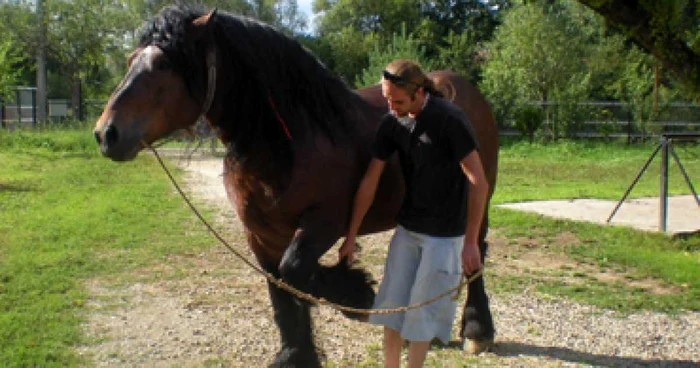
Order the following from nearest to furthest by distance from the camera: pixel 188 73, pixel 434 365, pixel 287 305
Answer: pixel 188 73 < pixel 287 305 < pixel 434 365

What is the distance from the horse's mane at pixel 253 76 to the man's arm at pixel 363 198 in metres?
0.27

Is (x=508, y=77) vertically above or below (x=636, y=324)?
above

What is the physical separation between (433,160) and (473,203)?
273 millimetres

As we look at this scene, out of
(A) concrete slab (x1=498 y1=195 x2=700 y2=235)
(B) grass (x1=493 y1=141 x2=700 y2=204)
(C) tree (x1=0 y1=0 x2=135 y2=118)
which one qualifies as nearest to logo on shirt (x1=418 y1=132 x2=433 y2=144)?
(A) concrete slab (x1=498 y1=195 x2=700 y2=235)

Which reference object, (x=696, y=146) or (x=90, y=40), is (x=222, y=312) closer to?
(x=696, y=146)

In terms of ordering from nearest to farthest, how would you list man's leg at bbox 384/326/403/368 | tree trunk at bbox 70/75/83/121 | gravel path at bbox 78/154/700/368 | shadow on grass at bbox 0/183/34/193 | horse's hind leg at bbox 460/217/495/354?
man's leg at bbox 384/326/403/368
gravel path at bbox 78/154/700/368
horse's hind leg at bbox 460/217/495/354
shadow on grass at bbox 0/183/34/193
tree trunk at bbox 70/75/83/121

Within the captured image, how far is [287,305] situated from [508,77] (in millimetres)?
20494

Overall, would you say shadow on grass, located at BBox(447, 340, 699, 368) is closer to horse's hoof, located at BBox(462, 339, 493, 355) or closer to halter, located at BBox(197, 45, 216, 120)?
horse's hoof, located at BBox(462, 339, 493, 355)

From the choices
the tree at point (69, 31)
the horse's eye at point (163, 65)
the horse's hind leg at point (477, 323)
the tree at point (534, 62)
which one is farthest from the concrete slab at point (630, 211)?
the tree at point (69, 31)

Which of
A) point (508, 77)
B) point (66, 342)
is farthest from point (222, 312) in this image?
point (508, 77)

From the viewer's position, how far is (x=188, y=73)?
9.87 ft

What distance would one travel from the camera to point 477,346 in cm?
447

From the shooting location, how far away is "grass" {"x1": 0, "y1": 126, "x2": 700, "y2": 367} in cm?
489

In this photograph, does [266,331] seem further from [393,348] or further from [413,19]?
[413,19]
